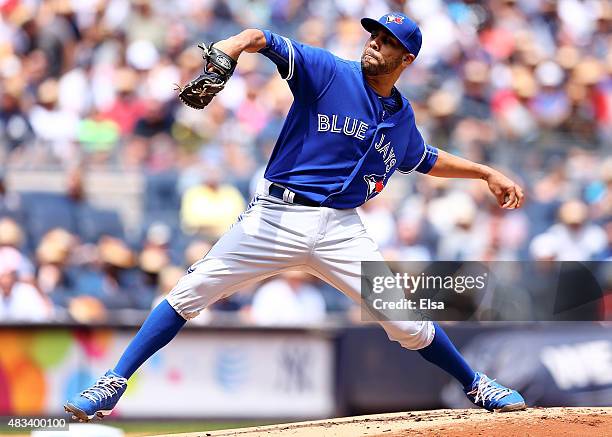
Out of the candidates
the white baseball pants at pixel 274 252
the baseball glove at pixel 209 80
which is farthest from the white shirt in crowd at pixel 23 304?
the baseball glove at pixel 209 80

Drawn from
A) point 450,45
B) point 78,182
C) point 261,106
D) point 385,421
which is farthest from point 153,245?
point 450,45

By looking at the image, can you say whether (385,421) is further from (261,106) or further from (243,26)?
(243,26)

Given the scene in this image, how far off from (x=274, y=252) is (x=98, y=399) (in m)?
1.05

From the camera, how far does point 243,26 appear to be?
37.8 ft

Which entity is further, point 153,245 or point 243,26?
point 243,26

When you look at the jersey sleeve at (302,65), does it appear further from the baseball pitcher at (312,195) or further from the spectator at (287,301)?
the spectator at (287,301)

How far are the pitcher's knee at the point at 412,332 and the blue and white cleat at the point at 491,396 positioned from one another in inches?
16.6

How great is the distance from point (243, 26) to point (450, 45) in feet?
7.37

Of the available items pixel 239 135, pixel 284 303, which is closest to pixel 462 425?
pixel 284 303

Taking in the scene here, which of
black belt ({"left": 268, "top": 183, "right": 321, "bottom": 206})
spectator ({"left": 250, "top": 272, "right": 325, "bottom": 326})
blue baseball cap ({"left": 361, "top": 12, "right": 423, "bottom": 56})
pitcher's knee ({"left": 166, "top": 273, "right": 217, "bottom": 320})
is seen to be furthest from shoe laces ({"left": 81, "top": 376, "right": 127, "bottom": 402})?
spectator ({"left": 250, "top": 272, "right": 325, "bottom": 326})

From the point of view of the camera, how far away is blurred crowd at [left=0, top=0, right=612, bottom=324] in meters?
8.64

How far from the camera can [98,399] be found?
489 cm

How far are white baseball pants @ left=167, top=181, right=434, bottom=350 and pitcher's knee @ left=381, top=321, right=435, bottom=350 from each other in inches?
10.0

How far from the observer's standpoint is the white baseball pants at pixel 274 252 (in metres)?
4.98
